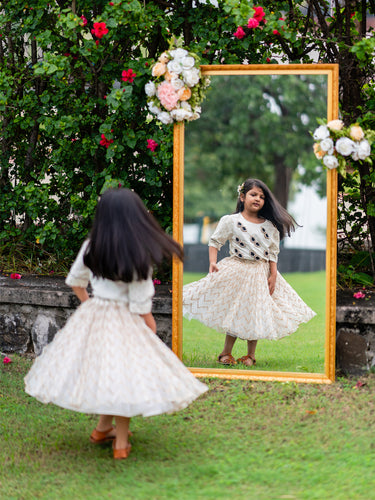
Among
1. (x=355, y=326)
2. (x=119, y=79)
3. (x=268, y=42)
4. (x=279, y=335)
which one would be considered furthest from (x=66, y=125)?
(x=355, y=326)

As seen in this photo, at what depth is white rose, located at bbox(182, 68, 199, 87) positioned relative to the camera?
4.29m

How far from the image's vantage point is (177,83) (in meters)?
4.33

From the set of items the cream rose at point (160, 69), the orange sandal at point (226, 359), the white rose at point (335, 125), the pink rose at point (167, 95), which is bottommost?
the orange sandal at point (226, 359)

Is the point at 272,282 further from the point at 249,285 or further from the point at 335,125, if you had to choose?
the point at 335,125

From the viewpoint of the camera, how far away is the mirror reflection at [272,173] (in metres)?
4.32

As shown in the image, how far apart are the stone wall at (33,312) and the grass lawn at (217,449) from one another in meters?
0.67

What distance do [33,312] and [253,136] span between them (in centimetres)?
210

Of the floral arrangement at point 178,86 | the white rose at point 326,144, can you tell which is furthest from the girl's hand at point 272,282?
the floral arrangement at point 178,86

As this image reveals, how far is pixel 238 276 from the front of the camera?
176 inches

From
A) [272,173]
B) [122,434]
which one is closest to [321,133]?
[272,173]

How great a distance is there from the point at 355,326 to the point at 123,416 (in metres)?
1.91

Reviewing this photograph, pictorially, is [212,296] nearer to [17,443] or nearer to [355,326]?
[355,326]

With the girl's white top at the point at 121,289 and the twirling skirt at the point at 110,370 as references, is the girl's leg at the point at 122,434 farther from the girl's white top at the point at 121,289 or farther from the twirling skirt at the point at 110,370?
the girl's white top at the point at 121,289

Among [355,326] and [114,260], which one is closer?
[114,260]
